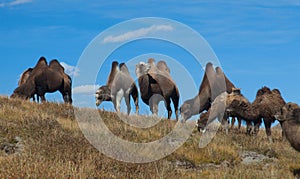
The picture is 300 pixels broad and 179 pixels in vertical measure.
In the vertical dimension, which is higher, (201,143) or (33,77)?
(33,77)

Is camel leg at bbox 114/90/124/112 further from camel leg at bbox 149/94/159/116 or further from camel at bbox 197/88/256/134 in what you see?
camel at bbox 197/88/256/134

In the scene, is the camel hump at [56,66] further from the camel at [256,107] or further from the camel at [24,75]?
the camel at [256,107]

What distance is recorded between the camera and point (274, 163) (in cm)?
1416

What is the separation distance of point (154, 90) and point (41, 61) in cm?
845

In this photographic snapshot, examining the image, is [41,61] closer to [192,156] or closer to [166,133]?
[166,133]

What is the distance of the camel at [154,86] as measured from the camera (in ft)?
72.4

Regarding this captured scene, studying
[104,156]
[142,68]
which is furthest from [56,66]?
[104,156]

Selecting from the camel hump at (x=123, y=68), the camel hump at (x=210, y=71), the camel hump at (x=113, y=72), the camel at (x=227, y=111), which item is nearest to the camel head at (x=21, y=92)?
the camel hump at (x=113, y=72)

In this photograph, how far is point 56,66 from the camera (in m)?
28.1

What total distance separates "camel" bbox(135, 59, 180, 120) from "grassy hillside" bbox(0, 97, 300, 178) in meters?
3.38

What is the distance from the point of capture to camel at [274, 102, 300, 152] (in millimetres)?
12273

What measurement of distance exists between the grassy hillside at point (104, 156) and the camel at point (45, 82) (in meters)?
6.46

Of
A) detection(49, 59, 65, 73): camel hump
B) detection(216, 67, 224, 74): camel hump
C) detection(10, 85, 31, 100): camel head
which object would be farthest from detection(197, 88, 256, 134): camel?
detection(49, 59, 65, 73): camel hump

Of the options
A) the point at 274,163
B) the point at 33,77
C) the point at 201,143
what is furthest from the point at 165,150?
Answer: the point at 33,77
